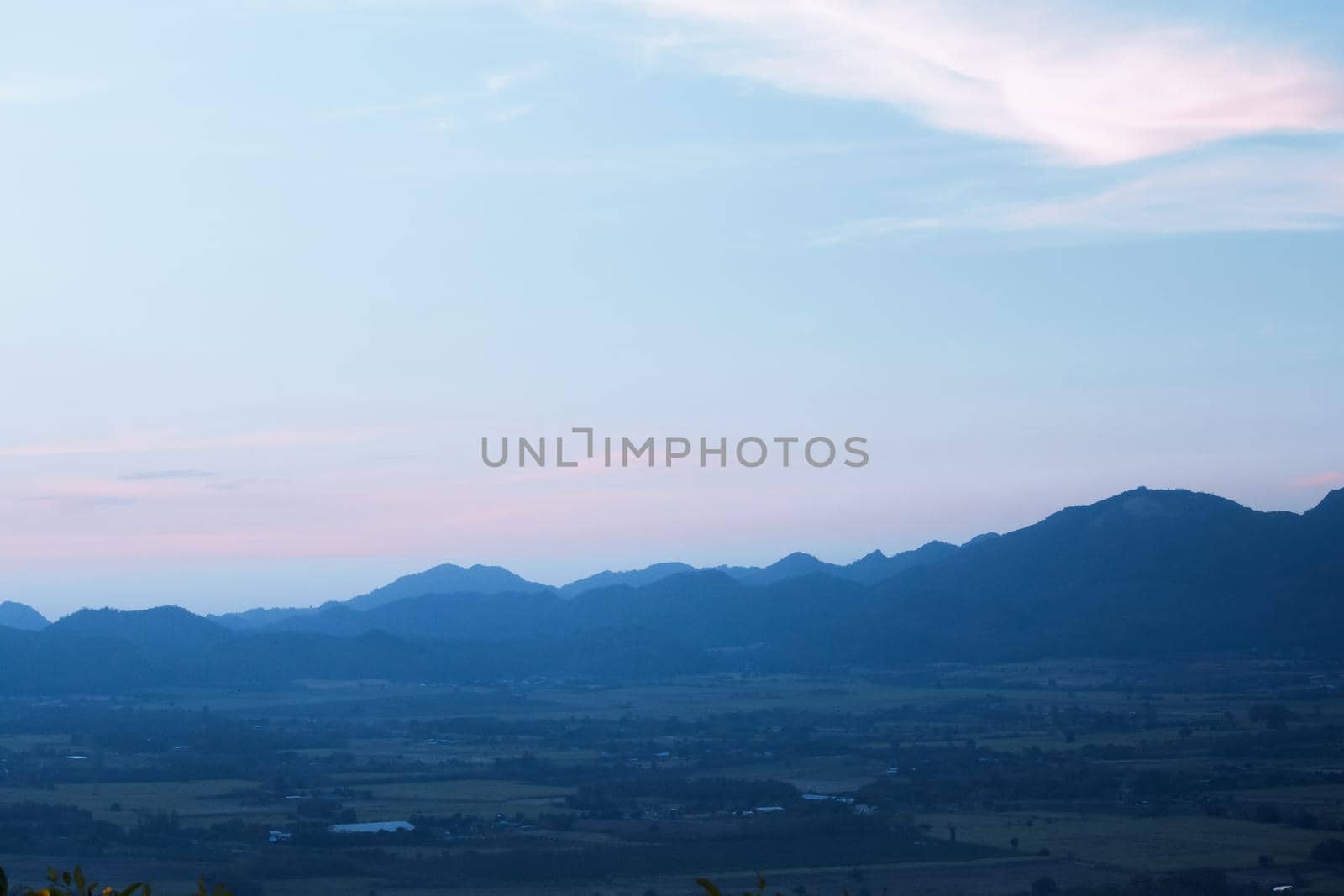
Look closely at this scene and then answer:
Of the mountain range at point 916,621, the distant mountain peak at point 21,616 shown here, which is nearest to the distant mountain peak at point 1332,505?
the mountain range at point 916,621

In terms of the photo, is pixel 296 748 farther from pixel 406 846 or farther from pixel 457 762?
pixel 406 846

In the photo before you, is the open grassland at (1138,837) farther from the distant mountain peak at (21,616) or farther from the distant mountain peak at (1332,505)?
the distant mountain peak at (21,616)

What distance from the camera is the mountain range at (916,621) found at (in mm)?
115062

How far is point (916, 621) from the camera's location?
128 metres

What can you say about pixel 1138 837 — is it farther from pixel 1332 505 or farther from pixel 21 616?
pixel 21 616

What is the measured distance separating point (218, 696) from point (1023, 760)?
222 feet

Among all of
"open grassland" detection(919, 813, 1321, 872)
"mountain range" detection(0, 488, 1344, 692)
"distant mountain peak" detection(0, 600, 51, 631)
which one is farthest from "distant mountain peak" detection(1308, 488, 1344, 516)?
"distant mountain peak" detection(0, 600, 51, 631)

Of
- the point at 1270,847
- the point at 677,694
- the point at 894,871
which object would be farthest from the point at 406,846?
the point at 677,694

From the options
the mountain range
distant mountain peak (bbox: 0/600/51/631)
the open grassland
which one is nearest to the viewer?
the open grassland

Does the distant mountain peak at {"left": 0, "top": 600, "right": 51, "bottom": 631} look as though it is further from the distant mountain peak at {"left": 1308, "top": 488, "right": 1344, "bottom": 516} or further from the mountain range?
the distant mountain peak at {"left": 1308, "top": 488, "right": 1344, "bottom": 516}

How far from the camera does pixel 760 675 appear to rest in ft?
393

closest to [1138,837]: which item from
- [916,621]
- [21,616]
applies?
[916,621]

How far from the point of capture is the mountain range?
115062 millimetres

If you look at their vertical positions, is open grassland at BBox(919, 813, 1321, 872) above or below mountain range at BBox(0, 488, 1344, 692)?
below
